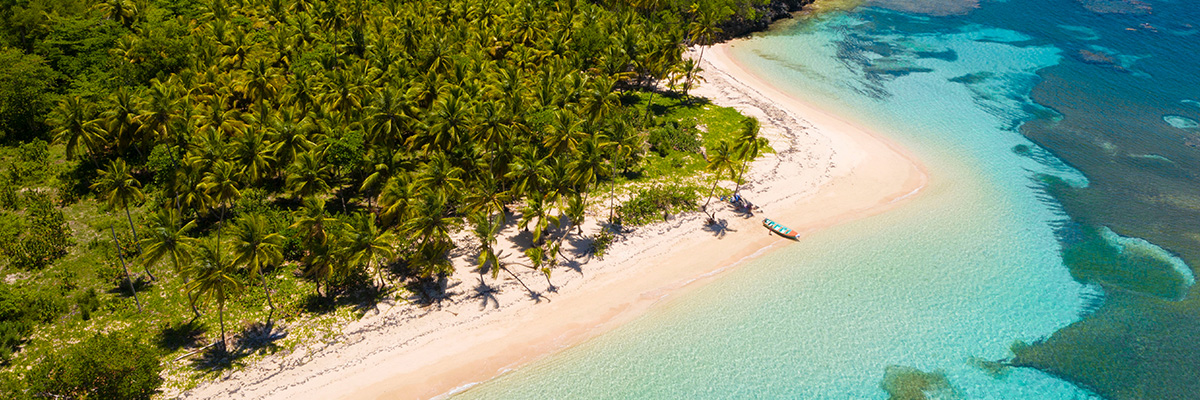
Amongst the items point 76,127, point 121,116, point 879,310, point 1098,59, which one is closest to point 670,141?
point 879,310

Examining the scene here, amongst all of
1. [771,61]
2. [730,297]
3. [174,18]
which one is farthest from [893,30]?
[174,18]

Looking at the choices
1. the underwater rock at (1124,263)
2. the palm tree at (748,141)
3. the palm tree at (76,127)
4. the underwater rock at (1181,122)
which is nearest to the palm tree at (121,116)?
the palm tree at (76,127)

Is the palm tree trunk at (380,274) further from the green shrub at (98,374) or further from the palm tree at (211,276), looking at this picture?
the green shrub at (98,374)

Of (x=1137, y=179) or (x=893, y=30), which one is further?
(x=893, y=30)

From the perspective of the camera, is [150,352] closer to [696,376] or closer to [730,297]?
[696,376]

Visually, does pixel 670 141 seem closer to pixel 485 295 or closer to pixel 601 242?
pixel 601 242
